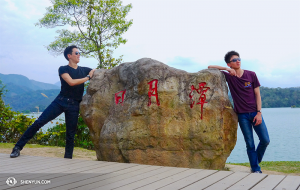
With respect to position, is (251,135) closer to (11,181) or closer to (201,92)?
(201,92)

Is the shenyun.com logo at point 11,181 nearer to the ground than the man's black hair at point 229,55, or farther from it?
nearer to the ground

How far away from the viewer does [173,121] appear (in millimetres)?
4637

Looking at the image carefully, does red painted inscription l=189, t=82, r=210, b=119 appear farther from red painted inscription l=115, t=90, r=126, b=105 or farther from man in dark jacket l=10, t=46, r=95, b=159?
man in dark jacket l=10, t=46, r=95, b=159

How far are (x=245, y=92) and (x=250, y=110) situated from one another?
0.29m

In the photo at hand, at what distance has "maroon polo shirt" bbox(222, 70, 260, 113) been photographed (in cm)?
444

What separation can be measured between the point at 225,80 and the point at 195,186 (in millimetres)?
2433

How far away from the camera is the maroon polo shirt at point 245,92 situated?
14.6 ft

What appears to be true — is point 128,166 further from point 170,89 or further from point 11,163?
point 11,163

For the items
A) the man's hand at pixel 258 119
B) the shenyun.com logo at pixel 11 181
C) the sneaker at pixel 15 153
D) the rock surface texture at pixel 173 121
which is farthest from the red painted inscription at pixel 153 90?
the sneaker at pixel 15 153

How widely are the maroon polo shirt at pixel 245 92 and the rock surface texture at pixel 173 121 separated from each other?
0.21 m

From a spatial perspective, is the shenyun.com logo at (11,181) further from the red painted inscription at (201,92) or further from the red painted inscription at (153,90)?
the red painted inscription at (201,92)

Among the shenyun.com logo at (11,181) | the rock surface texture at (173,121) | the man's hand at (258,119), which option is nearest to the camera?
the shenyun.com logo at (11,181)

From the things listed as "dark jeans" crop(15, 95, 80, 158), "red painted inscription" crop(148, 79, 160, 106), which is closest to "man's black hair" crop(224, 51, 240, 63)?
"red painted inscription" crop(148, 79, 160, 106)

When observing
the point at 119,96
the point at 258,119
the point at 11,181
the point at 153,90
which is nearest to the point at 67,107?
the point at 119,96
